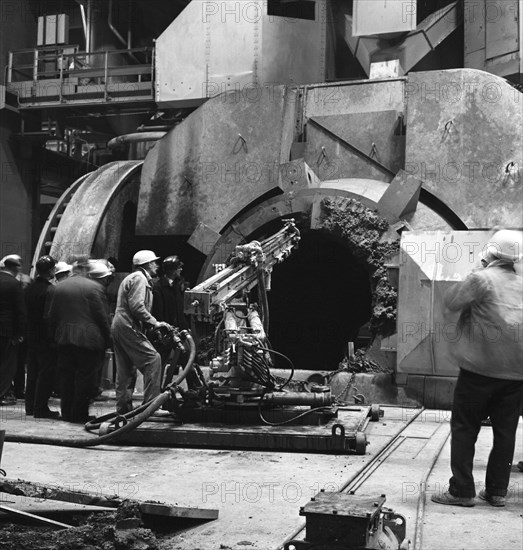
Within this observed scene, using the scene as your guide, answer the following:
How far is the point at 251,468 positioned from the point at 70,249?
540 cm

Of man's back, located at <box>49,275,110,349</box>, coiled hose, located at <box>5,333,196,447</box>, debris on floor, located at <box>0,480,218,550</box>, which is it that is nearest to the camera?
debris on floor, located at <box>0,480,218,550</box>

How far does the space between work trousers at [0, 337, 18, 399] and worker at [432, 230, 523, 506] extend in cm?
461

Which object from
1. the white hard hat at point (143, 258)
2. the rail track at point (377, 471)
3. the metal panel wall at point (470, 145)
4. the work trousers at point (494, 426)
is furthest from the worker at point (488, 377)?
the metal panel wall at point (470, 145)

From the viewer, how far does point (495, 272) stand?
4.38 m

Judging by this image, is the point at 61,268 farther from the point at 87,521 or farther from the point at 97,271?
the point at 87,521

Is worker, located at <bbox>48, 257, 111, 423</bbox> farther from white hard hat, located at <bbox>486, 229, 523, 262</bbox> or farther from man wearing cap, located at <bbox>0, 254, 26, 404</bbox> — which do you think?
white hard hat, located at <bbox>486, 229, 523, 262</bbox>

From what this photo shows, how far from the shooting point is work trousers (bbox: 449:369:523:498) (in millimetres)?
4266

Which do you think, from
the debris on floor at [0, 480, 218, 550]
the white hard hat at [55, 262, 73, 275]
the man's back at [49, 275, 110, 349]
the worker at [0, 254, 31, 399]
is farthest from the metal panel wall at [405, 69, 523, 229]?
the debris on floor at [0, 480, 218, 550]

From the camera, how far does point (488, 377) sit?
14.0 feet

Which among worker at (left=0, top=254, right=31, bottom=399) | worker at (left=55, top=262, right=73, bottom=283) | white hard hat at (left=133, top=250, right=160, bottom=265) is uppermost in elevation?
white hard hat at (left=133, top=250, right=160, bottom=265)

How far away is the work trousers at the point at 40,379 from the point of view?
708 centimetres

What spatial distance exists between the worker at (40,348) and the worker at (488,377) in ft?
13.4

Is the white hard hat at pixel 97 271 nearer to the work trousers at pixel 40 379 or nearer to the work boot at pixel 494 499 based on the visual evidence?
the work trousers at pixel 40 379

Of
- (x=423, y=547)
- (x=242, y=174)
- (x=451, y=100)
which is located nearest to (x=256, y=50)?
(x=242, y=174)
